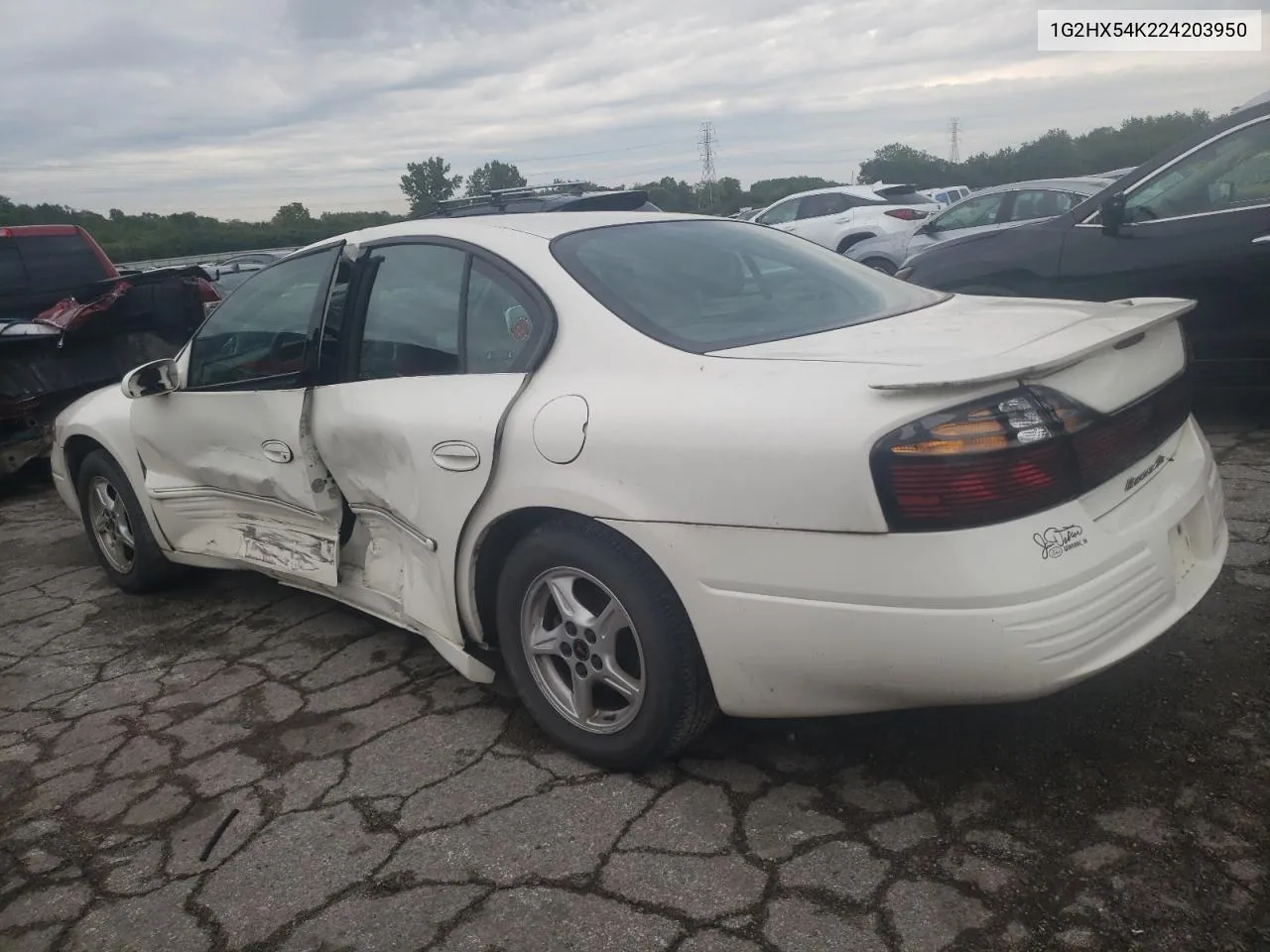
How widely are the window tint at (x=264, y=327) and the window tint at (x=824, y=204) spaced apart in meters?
12.1

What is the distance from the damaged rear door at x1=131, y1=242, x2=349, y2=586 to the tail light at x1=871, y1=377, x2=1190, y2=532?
2.05m

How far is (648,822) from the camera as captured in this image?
2.55 meters

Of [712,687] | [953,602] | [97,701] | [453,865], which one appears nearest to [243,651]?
[97,701]

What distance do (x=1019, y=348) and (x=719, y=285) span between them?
3.18 feet

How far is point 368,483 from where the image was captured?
3.29m

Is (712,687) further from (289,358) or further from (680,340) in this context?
(289,358)

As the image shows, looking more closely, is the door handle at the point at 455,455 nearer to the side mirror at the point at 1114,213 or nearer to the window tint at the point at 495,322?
the window tint at the point at 495,322

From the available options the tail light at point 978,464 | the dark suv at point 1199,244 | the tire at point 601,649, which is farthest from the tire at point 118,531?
the dark suv at point 1199,244

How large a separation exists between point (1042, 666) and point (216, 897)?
1.93 metres

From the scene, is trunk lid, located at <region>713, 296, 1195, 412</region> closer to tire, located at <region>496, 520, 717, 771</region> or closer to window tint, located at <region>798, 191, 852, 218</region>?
tire, located at <region>496, 520, 717, 771</region>

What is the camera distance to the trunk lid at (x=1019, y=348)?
2219mm

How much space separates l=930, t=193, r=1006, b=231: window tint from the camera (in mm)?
11570

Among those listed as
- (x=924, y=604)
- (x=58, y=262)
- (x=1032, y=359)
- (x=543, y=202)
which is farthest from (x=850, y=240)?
(x=924, y=604)
